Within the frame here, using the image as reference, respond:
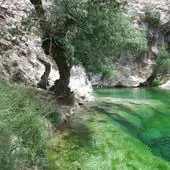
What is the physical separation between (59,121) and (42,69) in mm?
8520

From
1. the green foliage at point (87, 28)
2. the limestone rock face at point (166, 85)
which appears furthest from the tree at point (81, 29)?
the limestone rock face at point (166, 85)

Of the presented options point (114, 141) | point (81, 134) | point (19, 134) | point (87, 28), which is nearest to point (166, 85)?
point (87, 28)

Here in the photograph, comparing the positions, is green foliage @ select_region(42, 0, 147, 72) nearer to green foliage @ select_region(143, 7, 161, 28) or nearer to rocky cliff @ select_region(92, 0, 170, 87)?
rocky cliff @ select_region(92, 0, 170, 87)

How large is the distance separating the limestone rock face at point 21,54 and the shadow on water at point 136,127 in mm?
2224

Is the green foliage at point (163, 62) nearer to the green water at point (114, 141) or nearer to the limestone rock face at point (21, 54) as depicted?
the limestone rock face at point (21, 54)

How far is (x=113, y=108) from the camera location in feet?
78.1

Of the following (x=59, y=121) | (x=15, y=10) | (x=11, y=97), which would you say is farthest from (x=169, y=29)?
(x=11, y=97)

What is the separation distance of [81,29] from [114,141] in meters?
5.16

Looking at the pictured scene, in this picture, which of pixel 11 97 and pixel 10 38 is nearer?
pixel 11 97

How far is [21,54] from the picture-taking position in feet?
78.4

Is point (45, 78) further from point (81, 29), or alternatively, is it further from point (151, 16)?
point (151, 16)

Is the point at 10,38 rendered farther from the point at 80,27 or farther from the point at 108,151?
the point at 108,151

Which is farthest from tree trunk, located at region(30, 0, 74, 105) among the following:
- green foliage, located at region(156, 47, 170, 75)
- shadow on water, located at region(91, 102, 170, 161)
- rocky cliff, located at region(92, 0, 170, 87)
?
green foliage, located at region(156, 47, 170, 75)

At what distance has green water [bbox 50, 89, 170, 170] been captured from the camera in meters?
12.5
